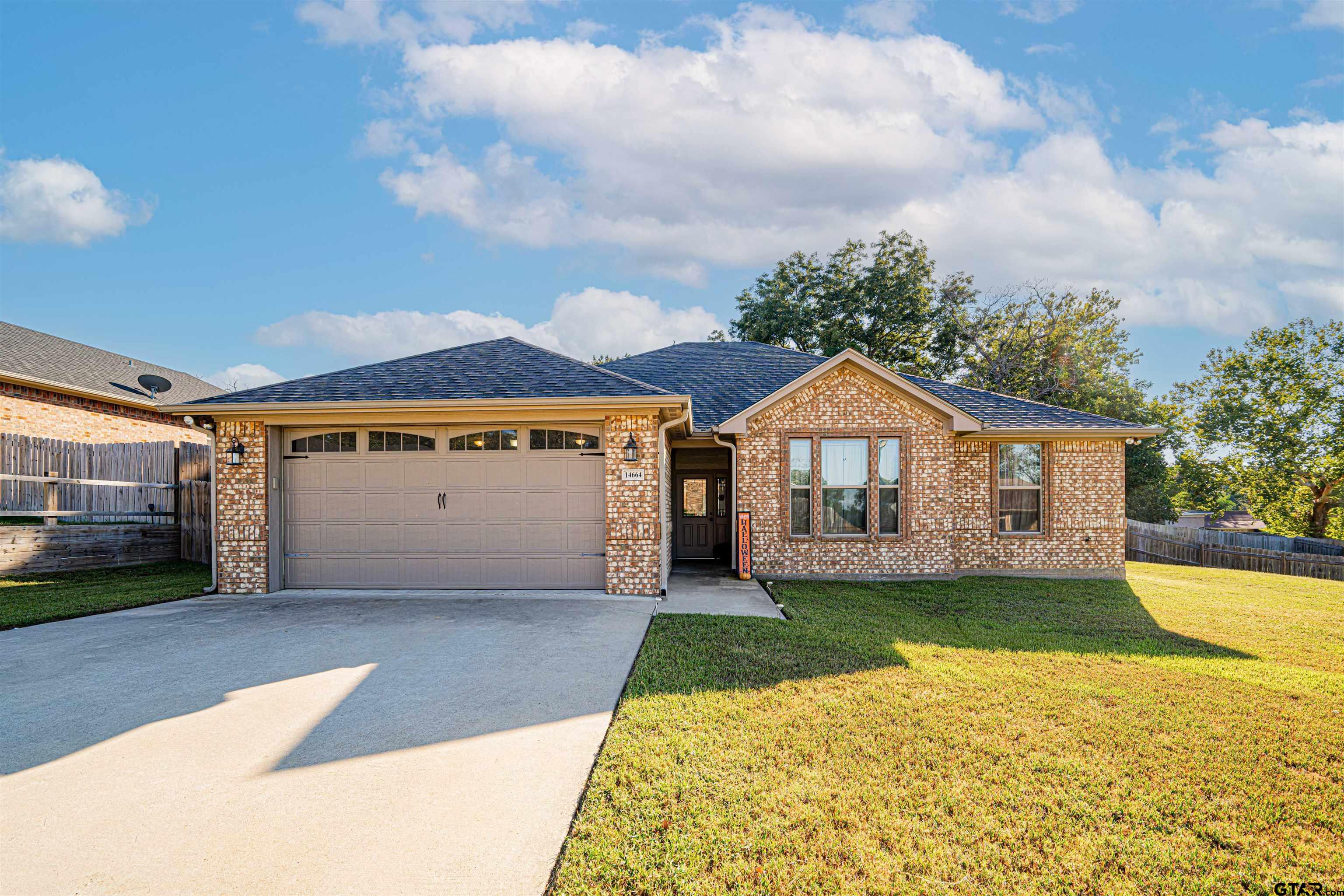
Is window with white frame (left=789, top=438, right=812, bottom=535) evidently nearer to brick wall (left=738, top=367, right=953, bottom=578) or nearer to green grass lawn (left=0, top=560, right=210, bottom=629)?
brick wall (left=738, top=367, right=953, bottom=578)

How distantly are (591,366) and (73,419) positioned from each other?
46.8ft

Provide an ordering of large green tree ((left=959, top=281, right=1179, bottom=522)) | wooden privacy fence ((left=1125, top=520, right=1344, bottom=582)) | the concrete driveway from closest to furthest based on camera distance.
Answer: the concrete driveway < wooden privacy fence ((left=1125, top=520, right=1344, bottom=582)) < large green tree ((left=959, top=281, right=1179, bottom=522))

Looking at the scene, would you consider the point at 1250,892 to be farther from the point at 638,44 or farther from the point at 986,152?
the point at 986,152

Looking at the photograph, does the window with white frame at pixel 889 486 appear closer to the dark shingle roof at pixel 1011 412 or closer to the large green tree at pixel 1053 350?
the dark shingle roof at pixel 1011 412

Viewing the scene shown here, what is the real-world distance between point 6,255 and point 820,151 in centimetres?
2347

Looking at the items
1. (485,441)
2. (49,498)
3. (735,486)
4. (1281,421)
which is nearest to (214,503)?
(485,441)

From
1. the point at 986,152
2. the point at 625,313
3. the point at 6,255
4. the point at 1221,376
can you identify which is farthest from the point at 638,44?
the point at 1221,376

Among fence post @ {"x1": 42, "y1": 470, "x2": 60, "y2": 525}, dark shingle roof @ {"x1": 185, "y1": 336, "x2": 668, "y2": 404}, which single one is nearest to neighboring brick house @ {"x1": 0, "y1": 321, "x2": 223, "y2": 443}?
fence post @ {"x1": 42, "y1": 470, "x2": 60, "y2": 525}

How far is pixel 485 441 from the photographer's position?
8.75 meters

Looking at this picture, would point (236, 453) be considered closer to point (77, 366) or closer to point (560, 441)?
point (560, 441)

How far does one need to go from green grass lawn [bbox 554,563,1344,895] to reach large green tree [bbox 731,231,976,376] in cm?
1969

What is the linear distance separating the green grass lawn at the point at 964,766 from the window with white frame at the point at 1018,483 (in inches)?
177

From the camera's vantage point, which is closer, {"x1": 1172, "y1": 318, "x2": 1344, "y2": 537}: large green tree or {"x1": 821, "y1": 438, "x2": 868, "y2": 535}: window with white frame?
{"x1": 821, "y1": 438, "x2": 868, "y2": 535}: window with white frame

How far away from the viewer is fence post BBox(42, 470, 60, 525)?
10.8 meters
